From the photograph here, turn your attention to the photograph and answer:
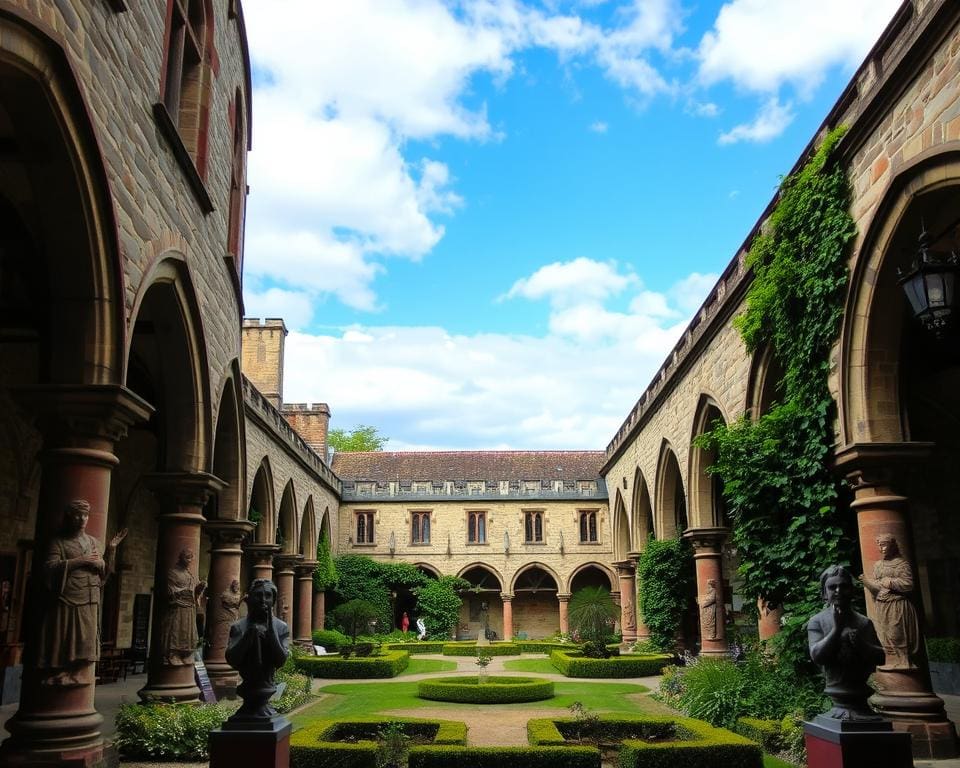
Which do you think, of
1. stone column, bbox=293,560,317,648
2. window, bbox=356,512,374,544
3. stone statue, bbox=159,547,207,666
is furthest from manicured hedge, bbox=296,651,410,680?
window, bbox=356,512,374,544

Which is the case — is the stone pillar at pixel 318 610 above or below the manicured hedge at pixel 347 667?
above

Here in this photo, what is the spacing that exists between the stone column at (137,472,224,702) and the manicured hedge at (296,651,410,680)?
9810mm

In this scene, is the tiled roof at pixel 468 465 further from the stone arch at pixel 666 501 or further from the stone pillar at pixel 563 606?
the stone arch at pixel 666 501

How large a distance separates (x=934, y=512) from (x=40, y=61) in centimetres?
1715

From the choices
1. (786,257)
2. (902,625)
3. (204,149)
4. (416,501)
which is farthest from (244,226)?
(416,501)

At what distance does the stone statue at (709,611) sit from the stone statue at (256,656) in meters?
12.1

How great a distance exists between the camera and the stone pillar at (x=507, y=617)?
36125mm

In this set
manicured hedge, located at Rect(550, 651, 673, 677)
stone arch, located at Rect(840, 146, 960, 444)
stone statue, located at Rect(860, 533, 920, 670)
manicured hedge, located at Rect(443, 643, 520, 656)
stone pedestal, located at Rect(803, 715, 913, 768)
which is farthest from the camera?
manicured hedge, located at Rect(443, 643, 520, 656)

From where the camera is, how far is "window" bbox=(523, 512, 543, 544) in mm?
37938

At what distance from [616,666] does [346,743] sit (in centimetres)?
1208


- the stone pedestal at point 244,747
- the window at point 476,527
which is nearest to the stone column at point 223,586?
the stone pedestal at point 244,747

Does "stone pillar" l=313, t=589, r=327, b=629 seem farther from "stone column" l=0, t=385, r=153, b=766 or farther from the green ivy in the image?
"stone column" l=0, t=385, r=153, b=766

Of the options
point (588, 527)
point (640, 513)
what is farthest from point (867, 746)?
point (588, 527)

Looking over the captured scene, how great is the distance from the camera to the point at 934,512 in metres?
17.0
